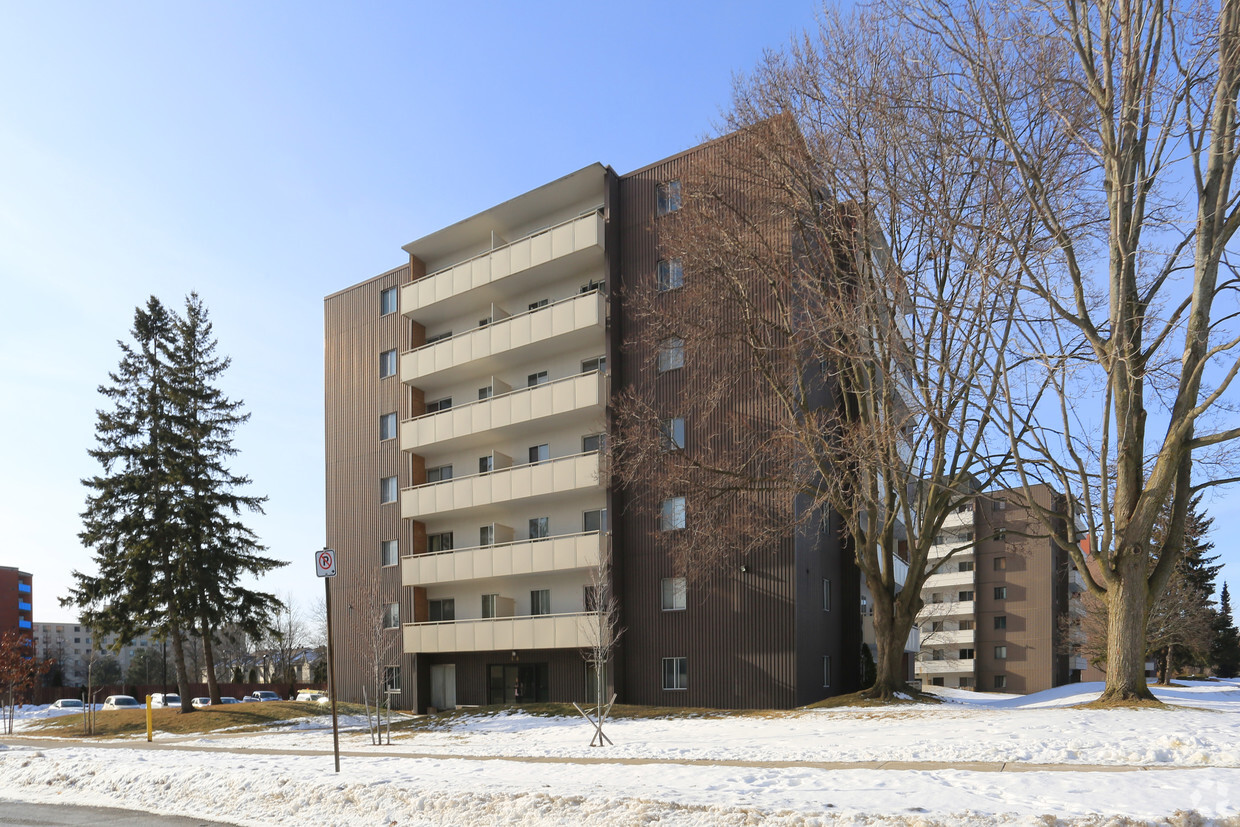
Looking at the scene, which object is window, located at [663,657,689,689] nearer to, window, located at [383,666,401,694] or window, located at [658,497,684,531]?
window, located at [658,497,684,531]

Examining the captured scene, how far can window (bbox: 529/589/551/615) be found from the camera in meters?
35.9

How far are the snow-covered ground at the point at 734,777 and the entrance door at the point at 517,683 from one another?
15.1 meters

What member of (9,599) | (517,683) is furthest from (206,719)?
(9,599)

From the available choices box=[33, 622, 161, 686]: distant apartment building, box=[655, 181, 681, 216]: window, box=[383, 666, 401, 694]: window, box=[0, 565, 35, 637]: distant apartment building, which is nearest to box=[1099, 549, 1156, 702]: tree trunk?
box=[655, 181, 681, 216]: window

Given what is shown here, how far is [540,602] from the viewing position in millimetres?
36188

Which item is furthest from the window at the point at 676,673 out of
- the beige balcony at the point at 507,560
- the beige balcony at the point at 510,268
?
the beige balcony at the point at 510,268

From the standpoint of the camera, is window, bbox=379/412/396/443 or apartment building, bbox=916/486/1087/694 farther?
apartment building, bbox=916/486/1087/694

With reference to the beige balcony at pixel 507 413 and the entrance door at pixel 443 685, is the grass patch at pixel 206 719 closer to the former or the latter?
the entrance door at pixel 443 685

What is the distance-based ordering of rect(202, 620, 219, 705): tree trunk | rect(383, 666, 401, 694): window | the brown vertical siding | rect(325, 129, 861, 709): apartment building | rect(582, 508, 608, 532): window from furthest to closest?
the brown vertical siding
rect(202, 620, 219, 705): tree trunk
rect(383, 666, 401, 694): window
rect(582, 508, 608, 532): window
rect(325, 129, 861, 709): apartment building

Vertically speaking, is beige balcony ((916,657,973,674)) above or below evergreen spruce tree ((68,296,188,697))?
below

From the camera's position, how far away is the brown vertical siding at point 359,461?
41.2 m

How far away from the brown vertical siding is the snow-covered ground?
19791 mm

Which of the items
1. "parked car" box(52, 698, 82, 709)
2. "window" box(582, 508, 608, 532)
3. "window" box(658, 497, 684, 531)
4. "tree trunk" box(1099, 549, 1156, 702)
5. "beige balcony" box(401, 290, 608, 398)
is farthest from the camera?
"parked car" box(52, 698, 82, 709)

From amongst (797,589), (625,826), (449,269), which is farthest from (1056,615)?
(625,826)
